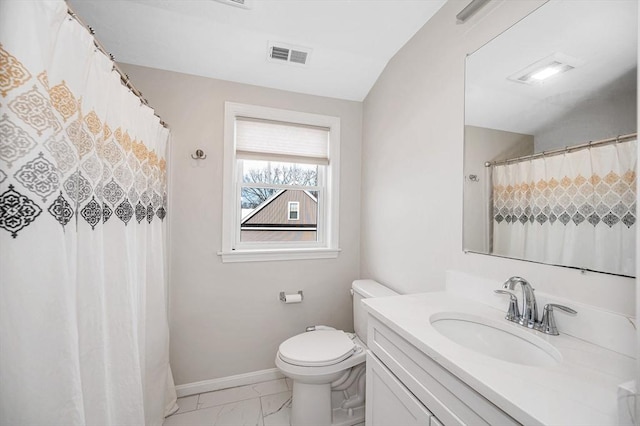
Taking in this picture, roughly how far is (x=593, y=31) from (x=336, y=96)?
60.2 inches

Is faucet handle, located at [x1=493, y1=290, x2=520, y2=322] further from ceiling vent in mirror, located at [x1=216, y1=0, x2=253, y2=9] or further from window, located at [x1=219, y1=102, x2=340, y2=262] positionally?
ceiling vent in mirror, located at [x1=216, y1=0, x2=253, y2=9]

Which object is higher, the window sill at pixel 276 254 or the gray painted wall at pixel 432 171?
the gray painted wall at pixel 432 171

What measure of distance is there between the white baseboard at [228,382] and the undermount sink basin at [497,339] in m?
1.48

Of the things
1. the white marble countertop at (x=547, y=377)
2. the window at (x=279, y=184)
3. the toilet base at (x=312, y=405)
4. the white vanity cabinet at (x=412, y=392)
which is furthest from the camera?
the window at (x=279, y=184)

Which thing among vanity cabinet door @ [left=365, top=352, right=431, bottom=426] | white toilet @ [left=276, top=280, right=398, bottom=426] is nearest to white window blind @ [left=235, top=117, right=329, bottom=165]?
white toilet @ [left=276, top=280, right=398, bottom=426]

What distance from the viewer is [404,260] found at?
1627 millimetres

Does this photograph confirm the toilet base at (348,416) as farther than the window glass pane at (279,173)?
No

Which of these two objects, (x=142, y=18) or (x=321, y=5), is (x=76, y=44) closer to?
(x=142, y=18)

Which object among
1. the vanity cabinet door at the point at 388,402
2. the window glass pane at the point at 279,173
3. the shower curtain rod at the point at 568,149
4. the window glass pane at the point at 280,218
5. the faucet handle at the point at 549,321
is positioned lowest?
the vanity cabinet door at the point at 388,402

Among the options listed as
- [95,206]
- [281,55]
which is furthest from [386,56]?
[95,206]

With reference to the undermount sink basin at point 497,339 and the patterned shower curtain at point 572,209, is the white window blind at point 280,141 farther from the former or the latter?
the undermount sink basin at point 497,339

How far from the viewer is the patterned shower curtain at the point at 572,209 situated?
75cm

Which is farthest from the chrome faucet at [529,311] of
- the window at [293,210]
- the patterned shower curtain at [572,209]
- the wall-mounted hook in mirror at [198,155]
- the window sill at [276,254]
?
the wall-mounted hook in mirror at [198,155]

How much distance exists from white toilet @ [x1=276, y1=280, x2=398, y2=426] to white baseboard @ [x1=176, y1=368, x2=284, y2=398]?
19.0 inches
